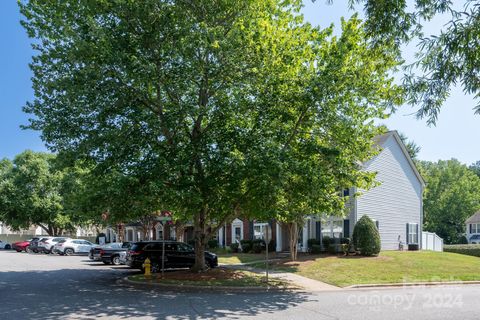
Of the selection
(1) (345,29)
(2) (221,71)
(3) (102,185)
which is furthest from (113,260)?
(1) (345,29)

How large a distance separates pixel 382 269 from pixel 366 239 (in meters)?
4.33

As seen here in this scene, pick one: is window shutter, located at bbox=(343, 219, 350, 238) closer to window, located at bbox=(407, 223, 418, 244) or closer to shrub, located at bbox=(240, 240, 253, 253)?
window, located at bbox=(407, 223, 418, 244)

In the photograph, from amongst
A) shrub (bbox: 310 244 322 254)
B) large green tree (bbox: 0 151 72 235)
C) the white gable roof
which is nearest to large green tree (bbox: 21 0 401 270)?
shrub (bbox: 310 244 322 254)

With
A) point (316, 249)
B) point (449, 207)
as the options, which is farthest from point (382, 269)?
point (449, 207)

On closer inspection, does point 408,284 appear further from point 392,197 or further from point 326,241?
point 392,197

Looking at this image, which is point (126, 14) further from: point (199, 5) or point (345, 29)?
point (345, 29)

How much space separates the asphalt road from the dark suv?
442cm

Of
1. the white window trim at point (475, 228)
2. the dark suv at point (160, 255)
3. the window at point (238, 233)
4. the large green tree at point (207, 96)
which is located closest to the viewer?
the large green tree at point (207, 96)

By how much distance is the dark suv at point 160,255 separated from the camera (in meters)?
22.9

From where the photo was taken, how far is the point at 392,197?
33969 mm

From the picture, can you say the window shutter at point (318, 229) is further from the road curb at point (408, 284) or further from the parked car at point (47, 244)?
the parked car at point (47, 244)

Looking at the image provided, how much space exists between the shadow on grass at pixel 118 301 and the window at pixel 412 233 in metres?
21.8

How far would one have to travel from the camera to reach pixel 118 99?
17.0 meters

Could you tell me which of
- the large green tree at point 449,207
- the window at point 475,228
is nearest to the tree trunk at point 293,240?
the large green tree at point 449,207
